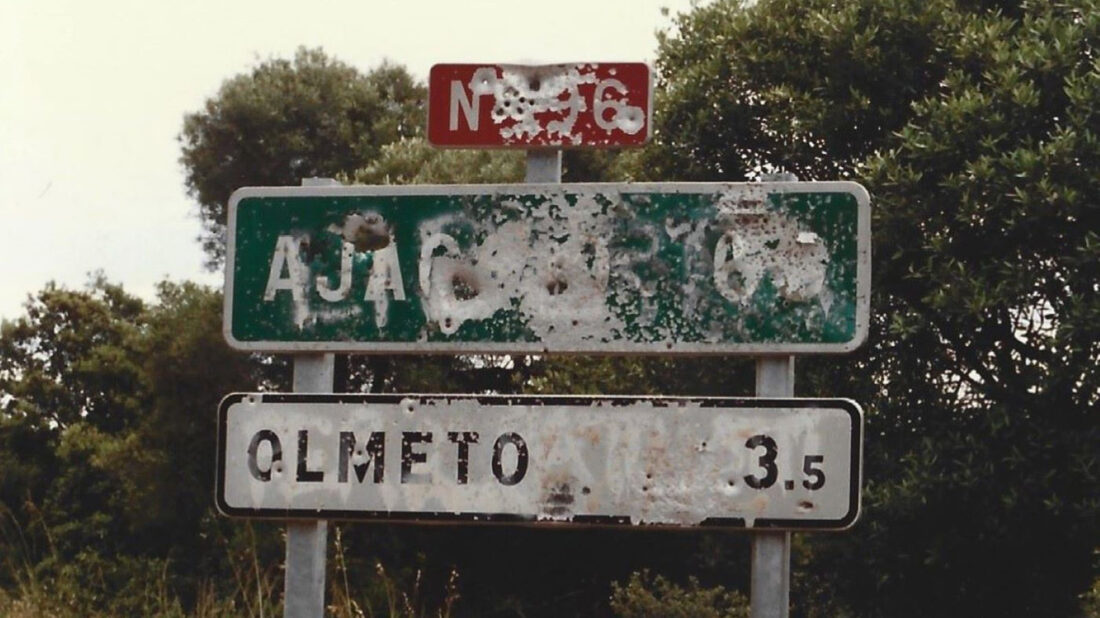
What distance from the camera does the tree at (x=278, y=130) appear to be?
34812 mm

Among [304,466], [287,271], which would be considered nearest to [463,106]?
[287,271]

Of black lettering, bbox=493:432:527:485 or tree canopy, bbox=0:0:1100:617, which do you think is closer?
black lettering, bbox=493:432:527:485

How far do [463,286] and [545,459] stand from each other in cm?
54

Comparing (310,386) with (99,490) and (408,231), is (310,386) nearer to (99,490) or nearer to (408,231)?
(408,231)

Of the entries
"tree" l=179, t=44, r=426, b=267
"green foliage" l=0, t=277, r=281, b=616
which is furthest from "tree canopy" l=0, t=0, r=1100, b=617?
"tree" l=179, t=44, r=426, b=267

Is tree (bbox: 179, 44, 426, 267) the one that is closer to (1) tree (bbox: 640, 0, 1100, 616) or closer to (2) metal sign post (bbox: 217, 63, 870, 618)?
(1) tree (bbox: 640, 0, 1100, 616)

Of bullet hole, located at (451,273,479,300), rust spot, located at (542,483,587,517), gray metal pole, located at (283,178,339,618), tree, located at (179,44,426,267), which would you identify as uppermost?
tree, located at (179,44,426,267)

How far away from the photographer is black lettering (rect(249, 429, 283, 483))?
15.7 ft

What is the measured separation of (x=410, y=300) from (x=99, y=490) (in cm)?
2492

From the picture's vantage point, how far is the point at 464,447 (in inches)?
183

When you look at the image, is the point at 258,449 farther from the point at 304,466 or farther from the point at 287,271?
the point at 287,271

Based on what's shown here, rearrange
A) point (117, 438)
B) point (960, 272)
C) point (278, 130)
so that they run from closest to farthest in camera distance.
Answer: point (960, 272) → point (117, 438) → point (278, 130)

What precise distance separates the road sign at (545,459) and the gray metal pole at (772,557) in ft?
0.24

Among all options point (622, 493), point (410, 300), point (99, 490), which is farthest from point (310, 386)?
point (99, 490)
